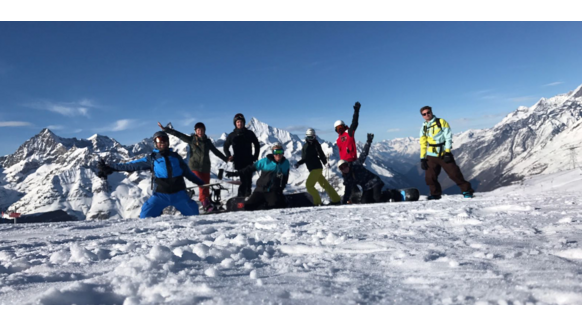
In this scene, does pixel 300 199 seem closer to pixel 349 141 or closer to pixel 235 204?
pixel 235 204

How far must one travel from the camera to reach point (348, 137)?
444 inches

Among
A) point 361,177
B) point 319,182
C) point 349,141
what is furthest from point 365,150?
point 319,182

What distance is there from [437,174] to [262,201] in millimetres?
5422

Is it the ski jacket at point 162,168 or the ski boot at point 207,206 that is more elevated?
the ski jacket at point 162,168

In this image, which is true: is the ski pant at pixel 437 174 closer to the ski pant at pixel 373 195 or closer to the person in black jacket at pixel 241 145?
the ski pant at pixel 373 195

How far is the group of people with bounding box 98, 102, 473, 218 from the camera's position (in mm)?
8180

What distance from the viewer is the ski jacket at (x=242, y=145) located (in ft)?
37.0

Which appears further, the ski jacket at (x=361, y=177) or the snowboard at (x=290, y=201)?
the ski jacket at (x=361, y=177)

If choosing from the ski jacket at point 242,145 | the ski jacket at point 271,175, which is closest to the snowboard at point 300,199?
the ski jacket at point 271,175

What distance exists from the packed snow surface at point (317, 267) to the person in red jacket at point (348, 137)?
267 inches

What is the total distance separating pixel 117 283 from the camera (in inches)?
96.6

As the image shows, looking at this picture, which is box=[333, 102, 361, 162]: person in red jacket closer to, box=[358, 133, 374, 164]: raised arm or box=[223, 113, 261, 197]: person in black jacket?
box=[358, 133, 374, 164]: raised arm

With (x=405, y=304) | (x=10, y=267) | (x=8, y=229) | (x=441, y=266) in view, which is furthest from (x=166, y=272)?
(x=8, y=229)

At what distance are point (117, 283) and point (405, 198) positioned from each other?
10030 millimetres
